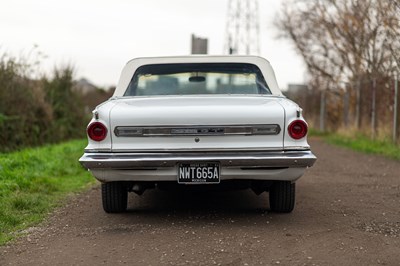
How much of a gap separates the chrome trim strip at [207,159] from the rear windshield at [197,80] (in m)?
1.26

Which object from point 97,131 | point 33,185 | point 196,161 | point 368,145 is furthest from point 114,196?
point 368,145

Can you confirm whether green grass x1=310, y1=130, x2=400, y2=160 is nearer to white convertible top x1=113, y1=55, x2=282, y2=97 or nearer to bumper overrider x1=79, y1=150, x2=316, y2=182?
white convertible top x1=113, y1=55, x2=282, y2=97

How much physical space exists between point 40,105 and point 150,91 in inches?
390


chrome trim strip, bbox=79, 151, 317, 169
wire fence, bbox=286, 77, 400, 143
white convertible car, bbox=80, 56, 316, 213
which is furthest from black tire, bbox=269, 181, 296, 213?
wire fence, bbox=286, 77, 400, 143

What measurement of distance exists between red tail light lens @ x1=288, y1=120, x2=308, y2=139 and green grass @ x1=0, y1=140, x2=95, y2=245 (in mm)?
2540

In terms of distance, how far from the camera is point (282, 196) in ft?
20.2

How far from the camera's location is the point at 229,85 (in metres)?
6.92

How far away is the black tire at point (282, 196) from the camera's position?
6.09 meters

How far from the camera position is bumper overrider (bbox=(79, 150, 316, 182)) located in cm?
560

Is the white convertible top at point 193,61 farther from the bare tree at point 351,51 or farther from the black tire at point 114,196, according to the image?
the bare tree at point 351,51

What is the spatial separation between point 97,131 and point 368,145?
1068cm

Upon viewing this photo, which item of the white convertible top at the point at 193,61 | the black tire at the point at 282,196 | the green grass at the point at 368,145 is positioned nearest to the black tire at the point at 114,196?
the white convertible top at the point at 193,61

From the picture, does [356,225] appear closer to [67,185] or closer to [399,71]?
[67,185]

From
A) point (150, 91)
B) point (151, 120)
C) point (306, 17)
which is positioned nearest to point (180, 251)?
point (151, 120)
